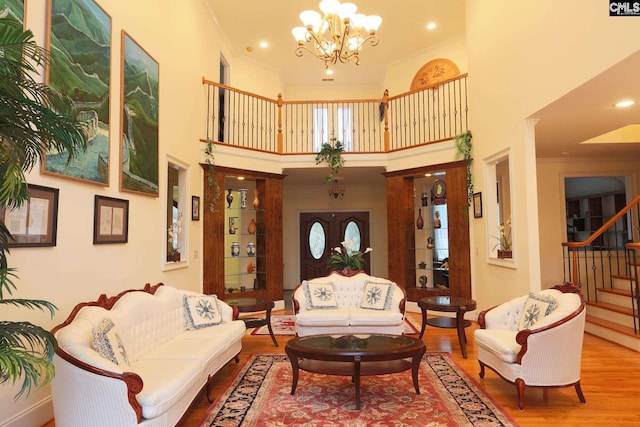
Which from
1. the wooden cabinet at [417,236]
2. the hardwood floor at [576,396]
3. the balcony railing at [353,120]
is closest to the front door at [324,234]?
the balcony railing at [353,120]

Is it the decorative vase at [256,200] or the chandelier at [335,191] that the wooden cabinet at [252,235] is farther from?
the chandelier at [335,191]

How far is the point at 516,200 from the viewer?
16.8 ft

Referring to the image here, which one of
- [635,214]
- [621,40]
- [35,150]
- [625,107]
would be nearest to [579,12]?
[621,40]

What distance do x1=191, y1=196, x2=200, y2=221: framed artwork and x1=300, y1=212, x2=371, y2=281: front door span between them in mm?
4630

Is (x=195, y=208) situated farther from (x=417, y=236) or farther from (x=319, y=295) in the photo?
(x=417, y=236)

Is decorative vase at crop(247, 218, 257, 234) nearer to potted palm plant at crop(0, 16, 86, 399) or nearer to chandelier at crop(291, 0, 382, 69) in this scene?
chandelier at crop(291, 0, 382, 69)

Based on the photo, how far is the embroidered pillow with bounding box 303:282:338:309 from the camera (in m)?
5.37

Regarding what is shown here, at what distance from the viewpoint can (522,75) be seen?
4.85 meters

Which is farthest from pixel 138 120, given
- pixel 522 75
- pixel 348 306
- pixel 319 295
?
pixel 522 75

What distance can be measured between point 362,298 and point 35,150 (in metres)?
4.43

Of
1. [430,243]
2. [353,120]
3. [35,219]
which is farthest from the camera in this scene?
[353,120]

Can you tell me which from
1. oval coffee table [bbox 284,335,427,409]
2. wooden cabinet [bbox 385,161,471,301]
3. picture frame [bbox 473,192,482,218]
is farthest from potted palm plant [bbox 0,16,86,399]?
wooden cabinet [bbox 385,161,471,301]

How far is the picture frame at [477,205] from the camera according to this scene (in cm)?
632

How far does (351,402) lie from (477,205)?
13.4 feet
